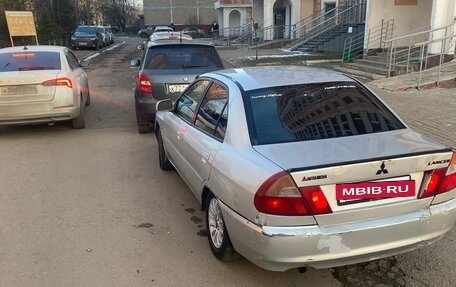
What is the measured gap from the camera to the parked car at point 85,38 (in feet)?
104

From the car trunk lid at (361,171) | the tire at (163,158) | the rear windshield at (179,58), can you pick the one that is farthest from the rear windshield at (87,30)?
the car trunk lid at (361,171)

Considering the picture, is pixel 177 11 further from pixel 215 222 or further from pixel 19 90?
pixel 215 222

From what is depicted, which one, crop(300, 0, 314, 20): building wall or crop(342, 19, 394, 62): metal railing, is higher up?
crop(300, 0, 314, 20): building wall

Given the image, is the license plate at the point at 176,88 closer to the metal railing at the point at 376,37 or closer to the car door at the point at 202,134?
the car door at the point at 202,134

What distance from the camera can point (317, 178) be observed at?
2.73 meters

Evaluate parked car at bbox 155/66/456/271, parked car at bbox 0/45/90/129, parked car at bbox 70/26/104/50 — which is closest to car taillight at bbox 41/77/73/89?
parked car at bbox 0/45/90/129

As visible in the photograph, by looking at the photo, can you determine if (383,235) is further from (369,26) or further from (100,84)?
(369,26)

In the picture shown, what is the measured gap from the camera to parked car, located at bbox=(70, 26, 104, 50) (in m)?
31.7

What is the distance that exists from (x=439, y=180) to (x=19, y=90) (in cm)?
671

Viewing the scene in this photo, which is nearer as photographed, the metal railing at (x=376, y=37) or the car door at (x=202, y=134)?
the car door at (x=202, y=134)

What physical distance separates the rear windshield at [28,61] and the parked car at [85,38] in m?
25.2

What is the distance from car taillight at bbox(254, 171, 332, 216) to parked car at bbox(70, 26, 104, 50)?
31810mm

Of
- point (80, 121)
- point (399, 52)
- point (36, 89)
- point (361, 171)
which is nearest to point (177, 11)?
point (399, 52)

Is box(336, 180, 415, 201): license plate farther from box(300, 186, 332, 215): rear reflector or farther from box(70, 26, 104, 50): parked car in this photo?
→ box(70, 26, 104, 50): parked car
